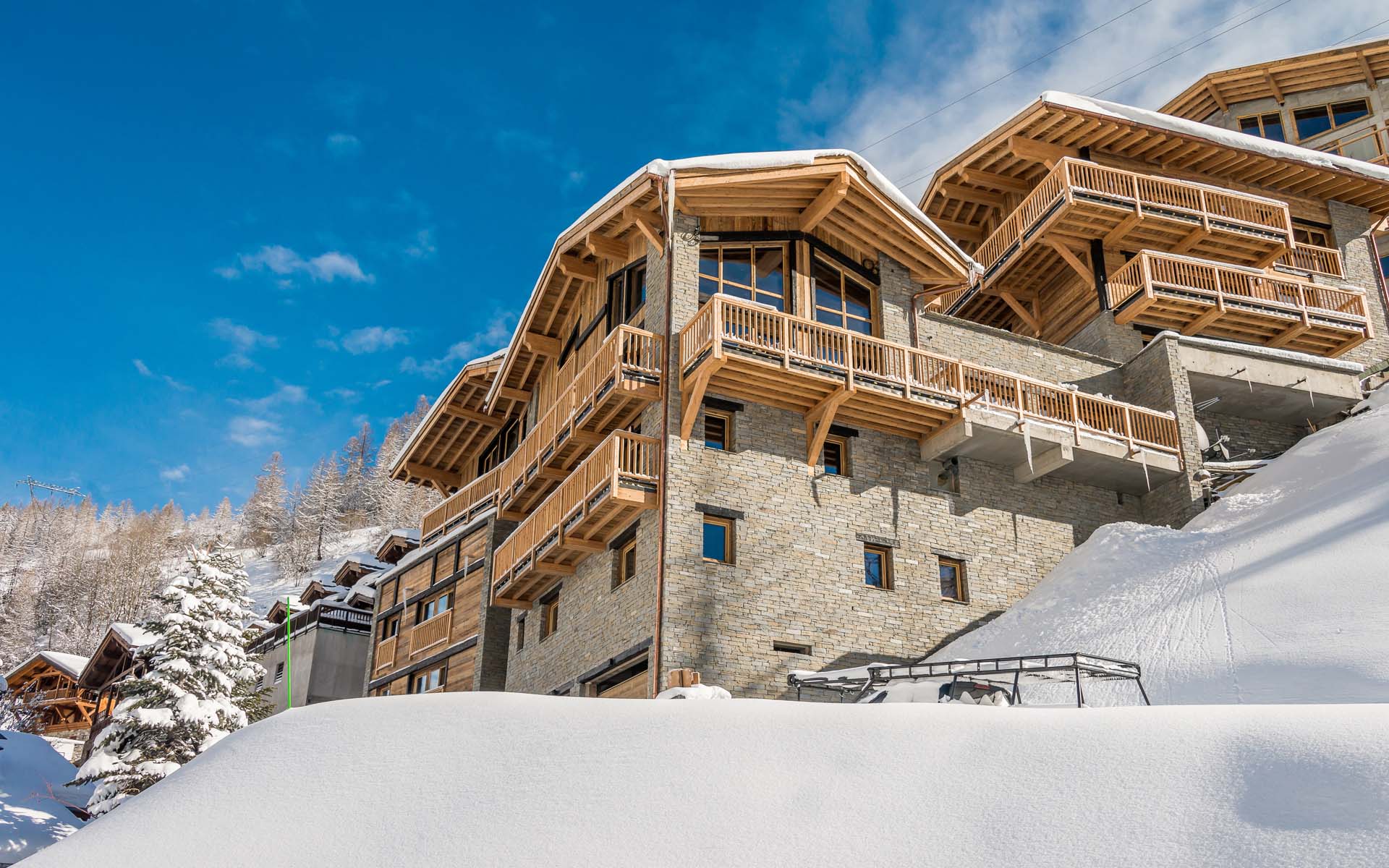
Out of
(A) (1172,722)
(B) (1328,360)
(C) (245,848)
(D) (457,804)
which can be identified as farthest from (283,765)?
(B) (1328,360)

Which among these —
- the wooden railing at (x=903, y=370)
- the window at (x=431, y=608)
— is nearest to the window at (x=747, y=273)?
the wooden railing at (x=903, y=370)

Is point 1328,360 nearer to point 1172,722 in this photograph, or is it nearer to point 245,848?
point 1172,722

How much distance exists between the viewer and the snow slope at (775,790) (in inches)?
246

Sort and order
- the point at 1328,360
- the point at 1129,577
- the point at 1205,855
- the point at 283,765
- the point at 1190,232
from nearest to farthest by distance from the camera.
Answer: the point at 1205,855 < the point at 283,765 < the point at 1129,577 < the point at 1328,360 < the point at 1190,232

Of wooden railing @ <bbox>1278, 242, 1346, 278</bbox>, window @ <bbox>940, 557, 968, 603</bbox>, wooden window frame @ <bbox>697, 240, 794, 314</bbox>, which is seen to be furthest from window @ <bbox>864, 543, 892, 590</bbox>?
wooden railing @ <bbox>1278, 242, 1346, 278</bbox>

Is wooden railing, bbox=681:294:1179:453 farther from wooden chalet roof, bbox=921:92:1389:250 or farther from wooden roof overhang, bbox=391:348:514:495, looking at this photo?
wooden roof overhang, bbox=391:348:514:495

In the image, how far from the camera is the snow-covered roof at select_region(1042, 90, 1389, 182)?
91.4ft

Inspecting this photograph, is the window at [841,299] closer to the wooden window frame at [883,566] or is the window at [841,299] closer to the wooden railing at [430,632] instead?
the wooden window frame at [883,566]

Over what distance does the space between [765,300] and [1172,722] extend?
48.4 ft

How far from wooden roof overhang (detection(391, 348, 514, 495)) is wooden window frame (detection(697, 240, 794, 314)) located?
981cm

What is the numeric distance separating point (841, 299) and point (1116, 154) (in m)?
12.1

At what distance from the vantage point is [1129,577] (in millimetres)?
18656

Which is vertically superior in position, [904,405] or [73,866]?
[904,405]

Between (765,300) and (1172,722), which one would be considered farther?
(765,300)
